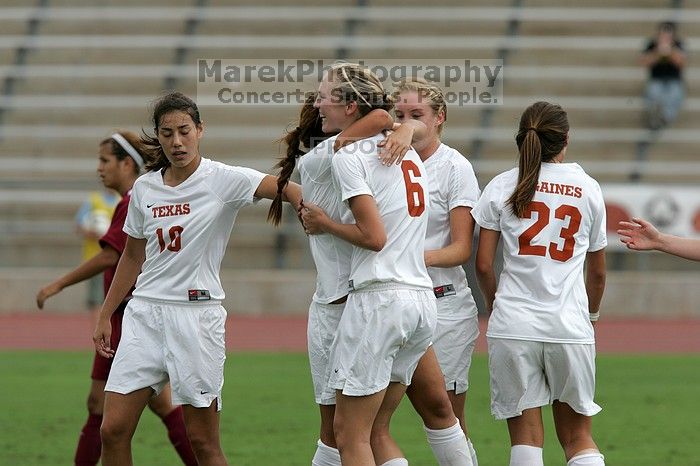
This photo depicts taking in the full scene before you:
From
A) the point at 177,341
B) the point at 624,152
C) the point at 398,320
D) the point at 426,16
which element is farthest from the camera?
the point at 426,16

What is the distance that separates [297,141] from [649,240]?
1.72 m

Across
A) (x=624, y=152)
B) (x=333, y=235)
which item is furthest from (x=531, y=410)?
(x=624, y=152)

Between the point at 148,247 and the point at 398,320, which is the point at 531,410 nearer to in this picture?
the point at 398,320

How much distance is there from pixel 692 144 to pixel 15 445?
52.9ft

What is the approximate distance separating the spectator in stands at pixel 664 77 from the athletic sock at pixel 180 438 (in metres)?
16.2

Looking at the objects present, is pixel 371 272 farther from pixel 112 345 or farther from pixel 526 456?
pixel 112 345

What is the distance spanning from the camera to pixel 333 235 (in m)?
5.81

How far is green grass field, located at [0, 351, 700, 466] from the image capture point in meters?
8.43

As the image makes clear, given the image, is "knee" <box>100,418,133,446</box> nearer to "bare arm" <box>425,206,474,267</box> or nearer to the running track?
"bare arm" <box>425,206,474,267</box>

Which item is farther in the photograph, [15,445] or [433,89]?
[15,445]

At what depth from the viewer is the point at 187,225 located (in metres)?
6.14

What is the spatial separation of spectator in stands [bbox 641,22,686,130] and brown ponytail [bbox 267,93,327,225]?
16761mm

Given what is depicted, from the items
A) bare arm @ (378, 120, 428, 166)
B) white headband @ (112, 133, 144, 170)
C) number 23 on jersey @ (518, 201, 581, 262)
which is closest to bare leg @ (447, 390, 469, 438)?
number 23 on jersey @ (518, 201, 581, 262)

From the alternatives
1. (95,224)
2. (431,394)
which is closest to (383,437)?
(431,394)
